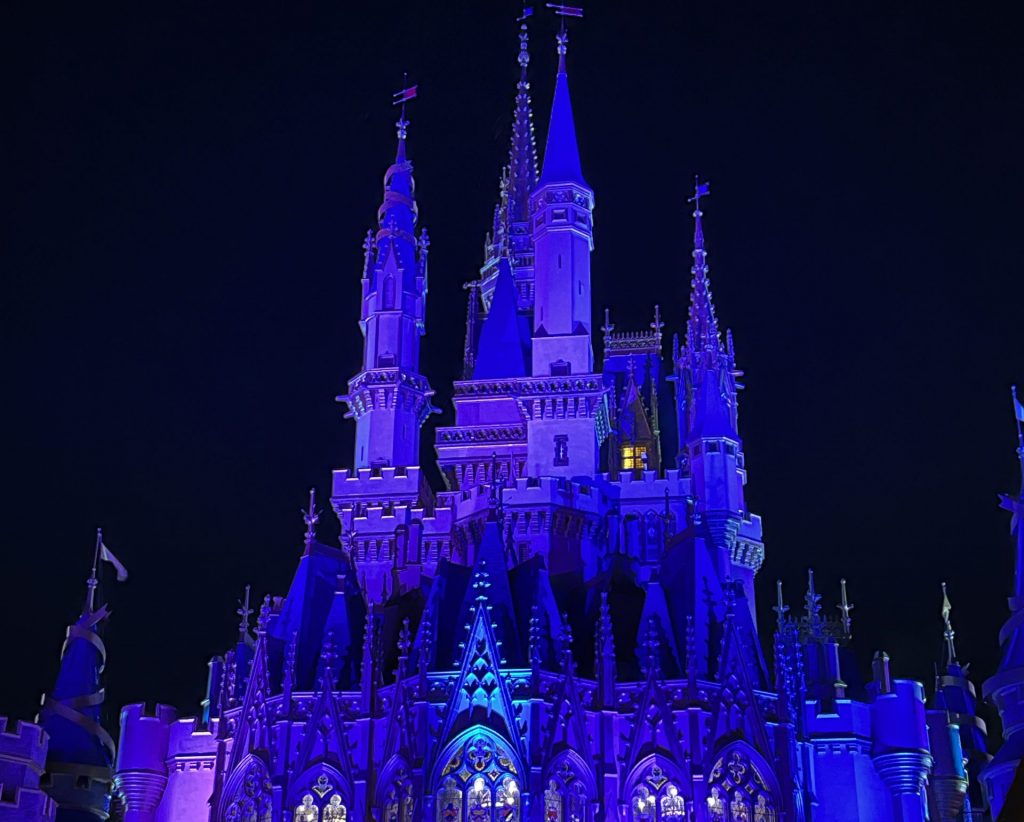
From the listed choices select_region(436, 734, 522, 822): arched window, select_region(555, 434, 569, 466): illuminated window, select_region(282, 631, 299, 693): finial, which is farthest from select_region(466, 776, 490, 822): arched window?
select_region(555, 434, 569, 466): illuminated window

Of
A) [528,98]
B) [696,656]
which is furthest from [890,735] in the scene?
[528,98]

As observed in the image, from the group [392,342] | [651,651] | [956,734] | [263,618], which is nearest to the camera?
[651,651]

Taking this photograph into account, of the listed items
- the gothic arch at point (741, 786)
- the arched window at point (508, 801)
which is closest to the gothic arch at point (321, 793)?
the arched window at point (508, 801)

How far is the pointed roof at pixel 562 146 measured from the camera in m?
58.2

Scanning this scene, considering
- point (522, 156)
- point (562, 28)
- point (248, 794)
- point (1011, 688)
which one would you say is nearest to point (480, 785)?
point (248, 794)

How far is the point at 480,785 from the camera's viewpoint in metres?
42.5

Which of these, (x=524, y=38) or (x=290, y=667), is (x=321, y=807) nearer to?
(x=290, y=667)

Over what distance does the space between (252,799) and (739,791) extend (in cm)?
1386

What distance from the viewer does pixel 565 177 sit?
57906 mm

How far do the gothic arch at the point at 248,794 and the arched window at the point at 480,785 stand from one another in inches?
208

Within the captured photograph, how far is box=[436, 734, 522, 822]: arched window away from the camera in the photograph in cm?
4219

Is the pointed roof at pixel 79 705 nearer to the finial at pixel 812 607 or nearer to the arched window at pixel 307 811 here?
the arched window at pixel 307 811

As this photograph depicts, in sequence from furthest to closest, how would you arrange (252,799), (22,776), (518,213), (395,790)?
1. (518,213)
2. (252,799)
3. (395,790)
4. (22,776)

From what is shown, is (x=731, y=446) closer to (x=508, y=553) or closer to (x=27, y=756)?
(x=508, y=553)
